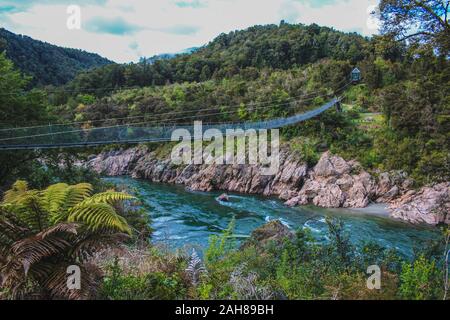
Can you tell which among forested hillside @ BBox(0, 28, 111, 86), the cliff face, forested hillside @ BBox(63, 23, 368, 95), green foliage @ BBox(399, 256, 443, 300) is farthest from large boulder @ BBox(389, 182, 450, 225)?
forested hillside @ BBox(0, 28, 111, 86)

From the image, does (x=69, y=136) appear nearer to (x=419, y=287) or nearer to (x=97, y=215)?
(x=97, y=215)

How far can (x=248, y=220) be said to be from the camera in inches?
539

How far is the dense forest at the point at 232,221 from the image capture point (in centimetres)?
238

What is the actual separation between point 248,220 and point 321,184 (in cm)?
540

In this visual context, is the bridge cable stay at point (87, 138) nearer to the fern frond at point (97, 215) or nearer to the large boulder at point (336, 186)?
the fern frond at point (97, 215)

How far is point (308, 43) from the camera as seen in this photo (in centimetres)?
4262

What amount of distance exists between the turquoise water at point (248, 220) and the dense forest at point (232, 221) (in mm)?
1935

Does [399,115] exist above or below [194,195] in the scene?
above

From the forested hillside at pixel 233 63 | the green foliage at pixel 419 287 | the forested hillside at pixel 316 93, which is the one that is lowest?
the green foliage at pixel 419 287

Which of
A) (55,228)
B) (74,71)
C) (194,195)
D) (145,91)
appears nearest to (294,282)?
(55,228)

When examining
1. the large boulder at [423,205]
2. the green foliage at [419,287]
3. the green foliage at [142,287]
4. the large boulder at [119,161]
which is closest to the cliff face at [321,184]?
the large boulder at [423,205]

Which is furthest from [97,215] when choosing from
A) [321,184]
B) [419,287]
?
[321,184]
